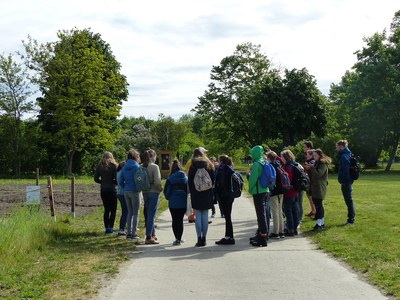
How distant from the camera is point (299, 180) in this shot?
10.8m

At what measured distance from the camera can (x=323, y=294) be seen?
5.97m

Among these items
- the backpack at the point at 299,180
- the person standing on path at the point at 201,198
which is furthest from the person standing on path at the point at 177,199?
the backpack at the point at 299,180

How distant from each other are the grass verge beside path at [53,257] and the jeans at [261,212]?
2.41 meters

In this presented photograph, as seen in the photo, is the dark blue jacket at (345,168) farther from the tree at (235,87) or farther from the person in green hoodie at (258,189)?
the tree at (235,87)

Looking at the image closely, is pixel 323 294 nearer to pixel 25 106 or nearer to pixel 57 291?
pixel 57 291

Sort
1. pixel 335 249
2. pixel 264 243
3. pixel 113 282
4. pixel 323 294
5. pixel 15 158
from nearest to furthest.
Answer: pixel 323 294 → pixel 113 282 → pixel 335 249 → pixel 264 243 → pixel 15 158

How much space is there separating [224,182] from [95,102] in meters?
38.7

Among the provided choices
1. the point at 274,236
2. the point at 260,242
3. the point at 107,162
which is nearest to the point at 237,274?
the point at 260,242

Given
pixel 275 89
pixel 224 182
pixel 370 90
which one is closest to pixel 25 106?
pixel 275 89

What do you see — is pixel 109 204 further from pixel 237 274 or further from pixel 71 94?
pixel 71 94

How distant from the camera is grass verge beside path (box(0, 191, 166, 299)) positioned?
6.37 m

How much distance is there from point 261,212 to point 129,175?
291cm

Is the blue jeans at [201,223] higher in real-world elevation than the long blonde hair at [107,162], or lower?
lower

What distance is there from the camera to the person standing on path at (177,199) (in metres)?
9.84
